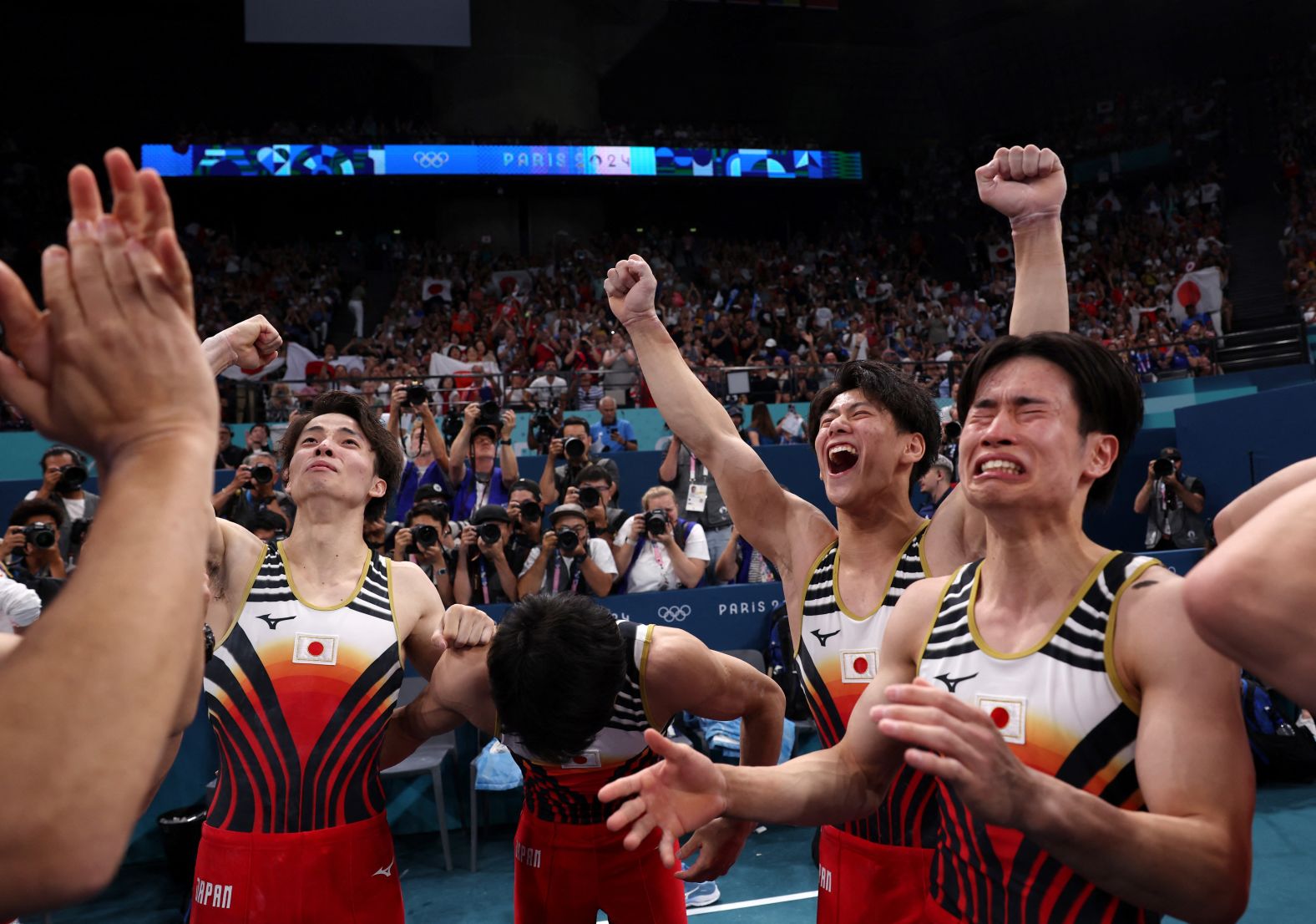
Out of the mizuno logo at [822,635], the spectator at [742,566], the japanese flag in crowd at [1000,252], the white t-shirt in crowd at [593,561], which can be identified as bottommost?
the spectator at [742,566]

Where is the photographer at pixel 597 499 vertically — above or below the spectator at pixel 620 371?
below

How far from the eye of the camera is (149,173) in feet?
3.63

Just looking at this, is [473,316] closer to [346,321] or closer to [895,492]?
[346,321]

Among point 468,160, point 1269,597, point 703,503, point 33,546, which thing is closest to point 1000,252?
point 468,160

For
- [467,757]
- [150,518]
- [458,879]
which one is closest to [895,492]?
[150,518]

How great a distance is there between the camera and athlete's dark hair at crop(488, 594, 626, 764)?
2.34m

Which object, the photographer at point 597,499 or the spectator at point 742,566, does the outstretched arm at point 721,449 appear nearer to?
the photographer at point 597,499

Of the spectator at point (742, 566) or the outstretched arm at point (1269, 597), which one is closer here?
the outstretched arm at point (1269, 597)

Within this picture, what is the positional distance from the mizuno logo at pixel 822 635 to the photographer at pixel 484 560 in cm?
381

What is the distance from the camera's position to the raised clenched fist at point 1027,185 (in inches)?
107

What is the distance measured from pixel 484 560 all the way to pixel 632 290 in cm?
363

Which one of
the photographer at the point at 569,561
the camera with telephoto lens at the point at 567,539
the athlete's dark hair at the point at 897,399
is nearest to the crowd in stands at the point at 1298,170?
the photographer at the point at 569,561

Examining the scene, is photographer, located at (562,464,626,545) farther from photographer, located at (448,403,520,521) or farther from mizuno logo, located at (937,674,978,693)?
mizuno logo, located at (937,674,978,693)

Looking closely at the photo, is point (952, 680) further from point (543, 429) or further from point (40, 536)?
point (543, 429)
